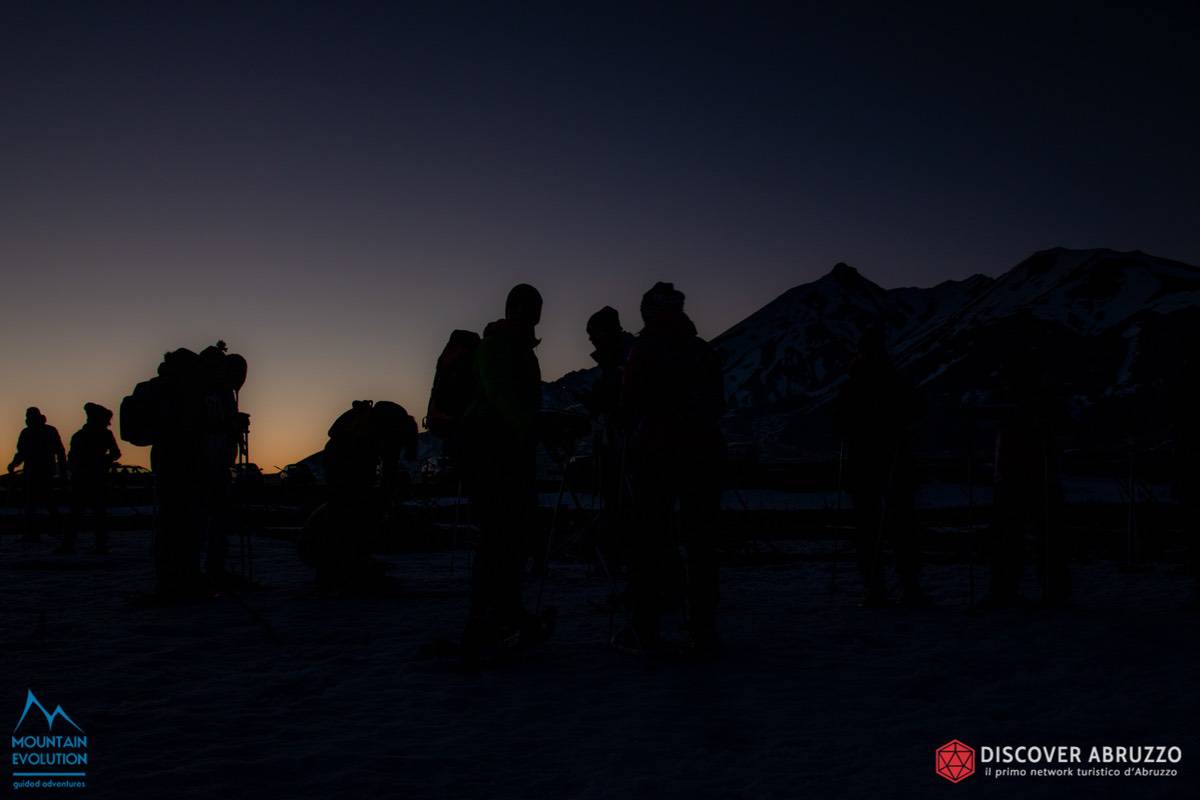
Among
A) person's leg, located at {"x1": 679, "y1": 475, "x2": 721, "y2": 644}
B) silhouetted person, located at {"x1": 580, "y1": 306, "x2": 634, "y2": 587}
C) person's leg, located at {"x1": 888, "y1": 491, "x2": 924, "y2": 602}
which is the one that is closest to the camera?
person's leg, located at {"x1": 679, "y1": 475, "x2": 721, "y2": 644}

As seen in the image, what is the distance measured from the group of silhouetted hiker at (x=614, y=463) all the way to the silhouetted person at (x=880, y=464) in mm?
13

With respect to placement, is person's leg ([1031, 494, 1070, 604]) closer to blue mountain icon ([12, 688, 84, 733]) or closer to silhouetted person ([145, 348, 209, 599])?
blue mountain icon ([12, 688, 84, 733])

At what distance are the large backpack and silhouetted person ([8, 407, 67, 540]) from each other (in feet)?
36.1

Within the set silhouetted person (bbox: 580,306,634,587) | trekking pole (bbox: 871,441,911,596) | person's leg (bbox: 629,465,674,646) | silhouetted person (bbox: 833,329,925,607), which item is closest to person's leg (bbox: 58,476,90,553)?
silhouetted person (bbox: 580,306,634,587)

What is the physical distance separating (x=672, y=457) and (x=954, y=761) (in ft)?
6.98

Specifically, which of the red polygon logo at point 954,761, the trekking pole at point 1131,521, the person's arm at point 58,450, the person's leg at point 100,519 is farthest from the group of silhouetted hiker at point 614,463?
the person's arm at point 58,450

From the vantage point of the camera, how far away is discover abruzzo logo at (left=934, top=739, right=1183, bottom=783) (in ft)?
8.89

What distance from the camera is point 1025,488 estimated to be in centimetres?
632

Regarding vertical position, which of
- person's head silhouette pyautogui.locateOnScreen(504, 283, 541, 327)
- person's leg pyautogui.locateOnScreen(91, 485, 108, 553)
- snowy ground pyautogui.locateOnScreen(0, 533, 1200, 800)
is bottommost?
snowy ground pyautogui.locateOnScreen(0, 533, 1200, 800)

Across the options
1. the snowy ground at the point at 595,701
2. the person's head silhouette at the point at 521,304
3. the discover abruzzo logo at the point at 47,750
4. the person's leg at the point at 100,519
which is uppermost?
the person's head silhouette at the point at 521,304

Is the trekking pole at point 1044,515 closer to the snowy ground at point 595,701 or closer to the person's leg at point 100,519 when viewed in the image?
the snowy ground at point 595,701

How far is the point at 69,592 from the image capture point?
737 centimetres

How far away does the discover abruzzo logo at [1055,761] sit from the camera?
2711mm

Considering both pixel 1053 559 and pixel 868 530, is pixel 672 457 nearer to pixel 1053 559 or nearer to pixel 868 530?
pixel 868 530
